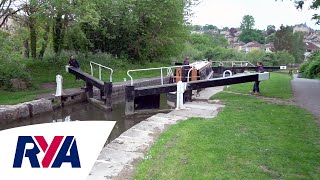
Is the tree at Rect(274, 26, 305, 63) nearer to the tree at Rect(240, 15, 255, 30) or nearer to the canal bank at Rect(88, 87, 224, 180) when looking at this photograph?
the tree at Rect(240, 15, 255, 30)

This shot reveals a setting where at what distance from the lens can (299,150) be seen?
6.55 m

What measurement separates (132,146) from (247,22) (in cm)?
12963

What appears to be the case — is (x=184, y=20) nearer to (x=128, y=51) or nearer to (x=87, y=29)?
(x=128, y=51)

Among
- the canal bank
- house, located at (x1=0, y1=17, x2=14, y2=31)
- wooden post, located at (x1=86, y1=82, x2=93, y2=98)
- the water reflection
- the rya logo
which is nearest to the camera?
the rya logo

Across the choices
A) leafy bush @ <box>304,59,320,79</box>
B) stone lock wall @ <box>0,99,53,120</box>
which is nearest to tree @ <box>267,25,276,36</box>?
leafy bush @ <box>304,59,320,79</box>

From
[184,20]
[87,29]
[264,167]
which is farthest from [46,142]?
[184,20]

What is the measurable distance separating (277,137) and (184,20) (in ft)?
78.4

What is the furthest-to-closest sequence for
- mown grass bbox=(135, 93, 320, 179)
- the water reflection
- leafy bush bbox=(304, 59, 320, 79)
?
leafy bush bbox=(304, 59, 320, 79)
the water reflection
mown grass bbox=(135, 93, 320, 179)

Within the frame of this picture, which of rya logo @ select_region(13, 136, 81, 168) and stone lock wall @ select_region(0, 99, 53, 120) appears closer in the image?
rya logo @ select_region(13, 136, 81, 168)

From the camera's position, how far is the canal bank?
5.72 metres

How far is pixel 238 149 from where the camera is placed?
661 cm

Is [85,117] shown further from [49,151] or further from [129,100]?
[49,151]

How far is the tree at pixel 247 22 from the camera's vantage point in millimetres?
127375

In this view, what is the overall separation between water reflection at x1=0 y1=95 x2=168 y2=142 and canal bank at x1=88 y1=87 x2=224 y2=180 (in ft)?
5.04
